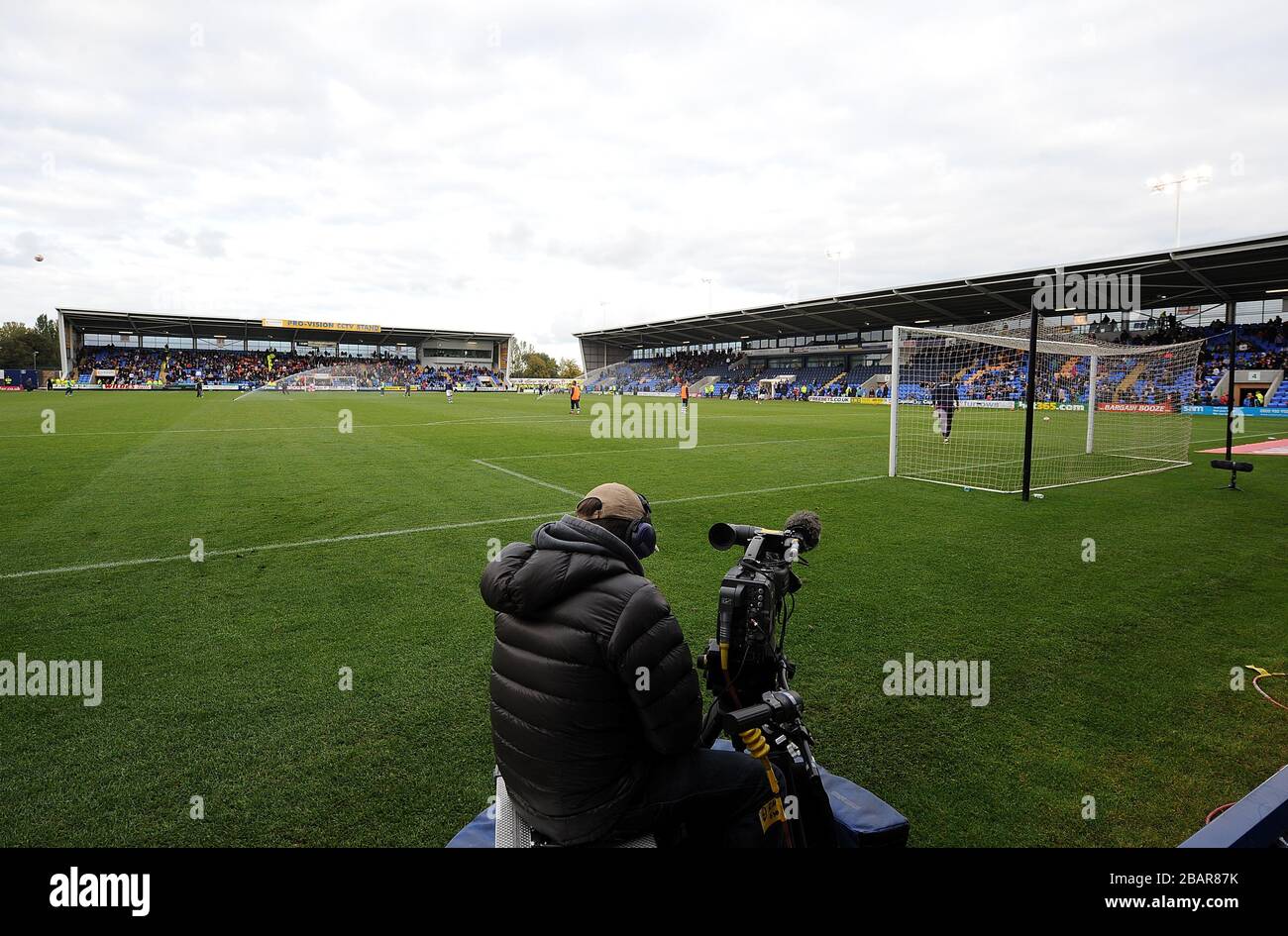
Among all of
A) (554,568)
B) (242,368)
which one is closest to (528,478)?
(554,568)

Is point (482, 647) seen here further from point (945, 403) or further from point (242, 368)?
point (242, 368)

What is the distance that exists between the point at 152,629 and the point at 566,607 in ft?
16.1

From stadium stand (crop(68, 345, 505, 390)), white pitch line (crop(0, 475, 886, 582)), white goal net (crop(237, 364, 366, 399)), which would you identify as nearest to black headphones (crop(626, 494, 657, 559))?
white pitch line (crop(0, 475, 886, 582))

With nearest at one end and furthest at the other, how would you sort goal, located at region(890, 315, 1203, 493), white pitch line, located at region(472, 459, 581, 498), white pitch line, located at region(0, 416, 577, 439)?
1. white pitch line, located at region(472, 459, 581, 498)
2. goal, located at region(890, 315, 1203, 493)
3. white pitch line, located at region(0, 416, 577, 439)

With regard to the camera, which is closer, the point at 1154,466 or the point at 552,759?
the point at 552,759

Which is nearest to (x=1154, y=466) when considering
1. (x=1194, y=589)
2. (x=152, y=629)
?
(x=1194, y=589)

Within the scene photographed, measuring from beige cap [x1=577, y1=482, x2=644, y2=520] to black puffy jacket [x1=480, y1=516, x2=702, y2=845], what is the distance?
310 mm

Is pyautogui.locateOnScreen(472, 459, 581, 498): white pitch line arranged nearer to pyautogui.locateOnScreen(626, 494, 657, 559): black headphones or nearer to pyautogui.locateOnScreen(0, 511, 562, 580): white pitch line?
pyautogui.locateOnScreen(0, 511, 562, 580): white pitch line

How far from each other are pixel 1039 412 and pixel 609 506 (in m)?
37.9

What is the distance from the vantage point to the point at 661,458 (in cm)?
1580

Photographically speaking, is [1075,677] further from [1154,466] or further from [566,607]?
[1154,466]

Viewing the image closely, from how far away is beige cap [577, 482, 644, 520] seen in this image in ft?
8.37

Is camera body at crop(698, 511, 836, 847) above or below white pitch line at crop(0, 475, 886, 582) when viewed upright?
above

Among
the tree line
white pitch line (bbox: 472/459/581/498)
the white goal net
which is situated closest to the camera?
white pitch line (bbox: 472/459/581/498)
